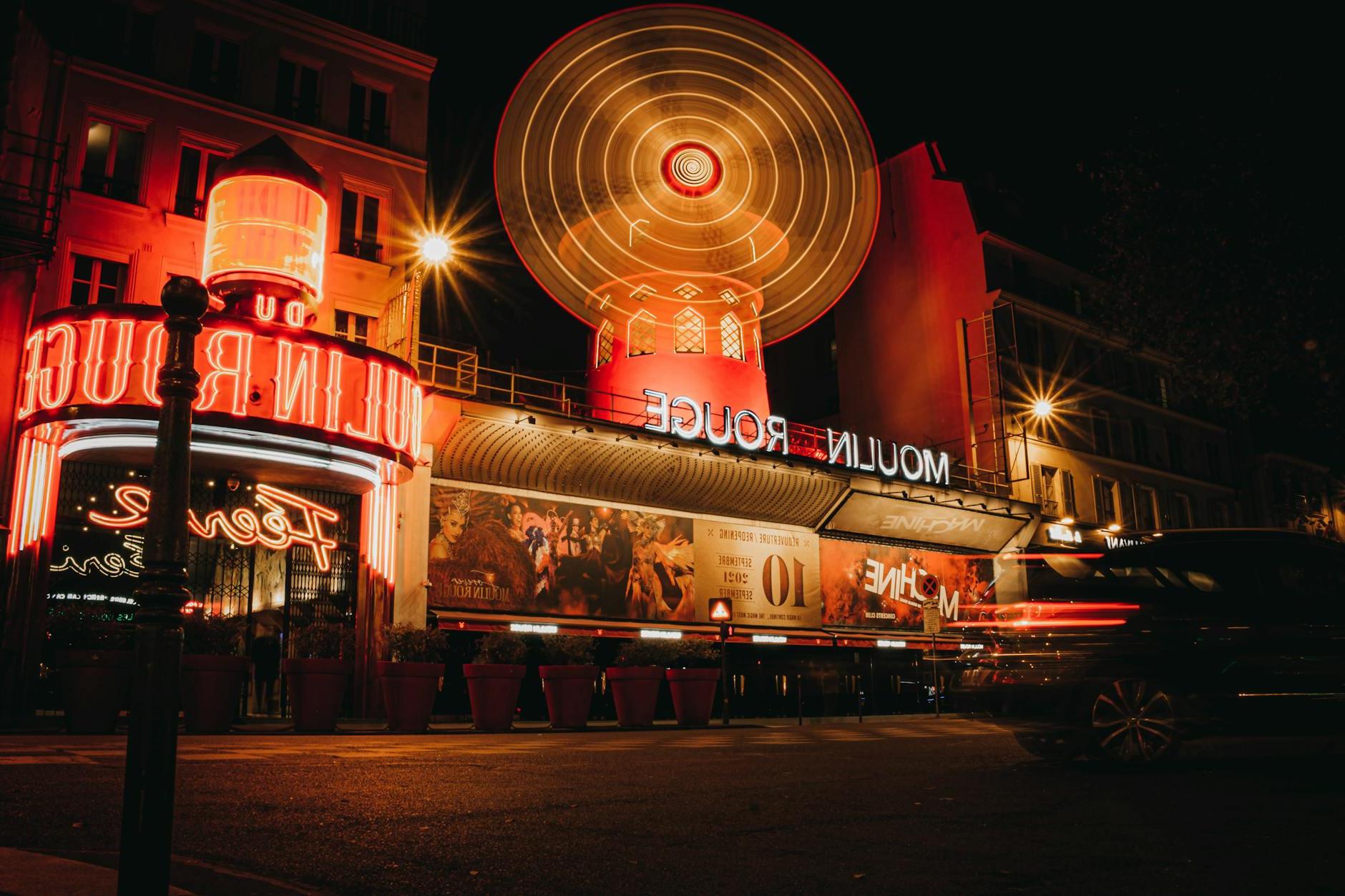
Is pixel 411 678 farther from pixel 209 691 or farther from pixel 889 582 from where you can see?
pixel 889 582

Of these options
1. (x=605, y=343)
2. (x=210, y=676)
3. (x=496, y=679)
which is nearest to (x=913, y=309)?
(x=605, y=343)

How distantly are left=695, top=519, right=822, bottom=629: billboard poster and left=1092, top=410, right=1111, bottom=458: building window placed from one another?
1428cm

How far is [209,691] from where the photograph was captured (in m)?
11.9

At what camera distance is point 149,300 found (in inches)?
662

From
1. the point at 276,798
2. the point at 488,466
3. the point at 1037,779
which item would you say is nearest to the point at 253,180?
the point at 488,466

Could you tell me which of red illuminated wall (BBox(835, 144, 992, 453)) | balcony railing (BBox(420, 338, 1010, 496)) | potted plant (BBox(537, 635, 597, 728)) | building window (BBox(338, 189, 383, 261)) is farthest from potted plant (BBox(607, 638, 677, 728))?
red illuminated wall (BBox(835, 144, 992, 453))

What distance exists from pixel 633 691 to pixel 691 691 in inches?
43.2

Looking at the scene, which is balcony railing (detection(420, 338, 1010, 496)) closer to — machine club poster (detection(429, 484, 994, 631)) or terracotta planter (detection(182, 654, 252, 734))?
machine club poster (detection(429, 484, 994, 631))

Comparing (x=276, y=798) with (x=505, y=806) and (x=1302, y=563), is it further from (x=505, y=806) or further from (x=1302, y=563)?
(x=1302, y=563)

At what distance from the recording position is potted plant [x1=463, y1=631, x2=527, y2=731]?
1422 cm

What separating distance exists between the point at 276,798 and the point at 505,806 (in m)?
1.19

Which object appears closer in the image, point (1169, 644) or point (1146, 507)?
point (1169, 644)

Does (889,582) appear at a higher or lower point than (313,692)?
higher

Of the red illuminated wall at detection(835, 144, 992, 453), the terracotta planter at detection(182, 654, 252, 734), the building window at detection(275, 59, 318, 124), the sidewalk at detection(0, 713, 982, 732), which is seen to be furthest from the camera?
the red illuminated wall at detection(835, 144, 992, 453)
